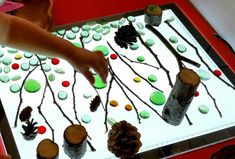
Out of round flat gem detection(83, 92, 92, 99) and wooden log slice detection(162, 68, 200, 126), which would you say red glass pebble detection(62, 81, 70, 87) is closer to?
round flat gem detection(83, 92, 92, 99)

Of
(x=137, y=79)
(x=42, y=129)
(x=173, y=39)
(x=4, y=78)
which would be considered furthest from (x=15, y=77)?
(x=173, y=39)

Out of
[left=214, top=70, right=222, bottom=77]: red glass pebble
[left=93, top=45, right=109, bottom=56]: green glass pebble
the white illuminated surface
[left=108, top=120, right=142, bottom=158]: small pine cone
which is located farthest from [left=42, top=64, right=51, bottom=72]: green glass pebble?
[left=214, top=70, right=222, bottom=77]: red glass pebble

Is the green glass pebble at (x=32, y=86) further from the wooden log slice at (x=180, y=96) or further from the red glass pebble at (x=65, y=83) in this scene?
the wooden log slice at (x=180, y=96)

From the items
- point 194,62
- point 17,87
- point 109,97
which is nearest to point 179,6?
point 194,62

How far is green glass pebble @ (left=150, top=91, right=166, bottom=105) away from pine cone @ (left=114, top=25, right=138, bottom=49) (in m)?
0.15

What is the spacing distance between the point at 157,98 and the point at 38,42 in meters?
0.29

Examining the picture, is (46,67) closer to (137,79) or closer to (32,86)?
(32,86)

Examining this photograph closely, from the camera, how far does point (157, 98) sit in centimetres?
84

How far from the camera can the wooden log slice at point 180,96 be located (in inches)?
29.6

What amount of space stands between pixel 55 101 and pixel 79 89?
0.05 m

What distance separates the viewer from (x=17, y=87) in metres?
0.83

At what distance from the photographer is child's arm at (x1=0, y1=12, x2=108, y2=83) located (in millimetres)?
633

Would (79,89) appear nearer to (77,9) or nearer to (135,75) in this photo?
(135,75)

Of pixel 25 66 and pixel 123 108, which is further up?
pixel 25 66
